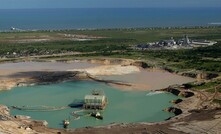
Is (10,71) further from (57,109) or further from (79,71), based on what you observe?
(57,109)

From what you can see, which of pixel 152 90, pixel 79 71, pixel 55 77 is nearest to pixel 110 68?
pixel 79 71

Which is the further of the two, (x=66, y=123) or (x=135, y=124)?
(x=66, y=123)

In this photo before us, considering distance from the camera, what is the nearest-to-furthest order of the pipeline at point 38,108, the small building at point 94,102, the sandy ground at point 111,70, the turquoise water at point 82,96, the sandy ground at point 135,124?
1. the sandy ground at point 135,124
2. the turquoise water at point 82,96
3. the small building at point 94,102
4. the pipeline at point 38,108
5. the sandy ground at point 111,70

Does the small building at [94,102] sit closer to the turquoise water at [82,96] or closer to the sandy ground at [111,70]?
the turquoise water at [82,96]

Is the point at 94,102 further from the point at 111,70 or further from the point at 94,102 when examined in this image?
the point at 111,70

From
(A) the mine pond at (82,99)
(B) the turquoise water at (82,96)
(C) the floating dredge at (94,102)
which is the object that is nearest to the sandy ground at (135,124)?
(A) the mine pond at (82,99)

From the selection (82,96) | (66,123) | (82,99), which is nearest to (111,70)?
(82,96)

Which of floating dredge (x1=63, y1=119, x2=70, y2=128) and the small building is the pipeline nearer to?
the small building
